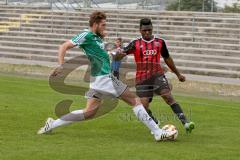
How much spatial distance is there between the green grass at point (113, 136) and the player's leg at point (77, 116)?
168mm

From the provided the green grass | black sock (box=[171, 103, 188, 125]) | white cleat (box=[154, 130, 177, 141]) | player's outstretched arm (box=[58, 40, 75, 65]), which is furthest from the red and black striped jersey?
player's outstretched arm (box=[58, 40, 75, 65])

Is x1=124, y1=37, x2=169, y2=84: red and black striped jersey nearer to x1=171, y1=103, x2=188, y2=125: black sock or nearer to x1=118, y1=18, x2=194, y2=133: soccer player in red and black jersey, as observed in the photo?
x1=118, y1=18, x2=194, y2=133: soccer player in red and black jersey

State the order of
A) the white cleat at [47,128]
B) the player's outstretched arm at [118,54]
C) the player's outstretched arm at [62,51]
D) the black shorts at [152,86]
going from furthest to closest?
the black shorts at [152,86] → the player's outstretched arm at [118,54] → the white cleat at [47,128] → the player's outstretched arm at [62,51]

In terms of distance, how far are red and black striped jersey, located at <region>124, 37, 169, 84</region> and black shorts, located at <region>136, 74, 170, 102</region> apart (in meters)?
0.09

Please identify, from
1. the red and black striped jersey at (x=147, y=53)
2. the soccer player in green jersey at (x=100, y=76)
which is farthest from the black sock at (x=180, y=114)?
the soccer player in green jersey at (x=100, y=76)

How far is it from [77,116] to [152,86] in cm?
150

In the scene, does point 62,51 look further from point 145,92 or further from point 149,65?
point 145,92

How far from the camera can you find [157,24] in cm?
3359

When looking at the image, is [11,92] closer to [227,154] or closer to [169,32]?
[227,154]

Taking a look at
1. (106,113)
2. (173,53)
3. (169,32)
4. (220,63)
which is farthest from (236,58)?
(106,113)

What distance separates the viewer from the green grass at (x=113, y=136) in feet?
31.4

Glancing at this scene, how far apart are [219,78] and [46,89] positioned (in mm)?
8029

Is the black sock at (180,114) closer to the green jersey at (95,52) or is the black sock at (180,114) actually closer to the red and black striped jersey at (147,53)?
the red and black striped jersey at (147,53)

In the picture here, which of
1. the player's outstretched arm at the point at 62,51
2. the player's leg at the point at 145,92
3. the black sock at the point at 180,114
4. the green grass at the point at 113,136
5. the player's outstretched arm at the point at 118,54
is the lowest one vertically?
the green grass at the point at 113,136
